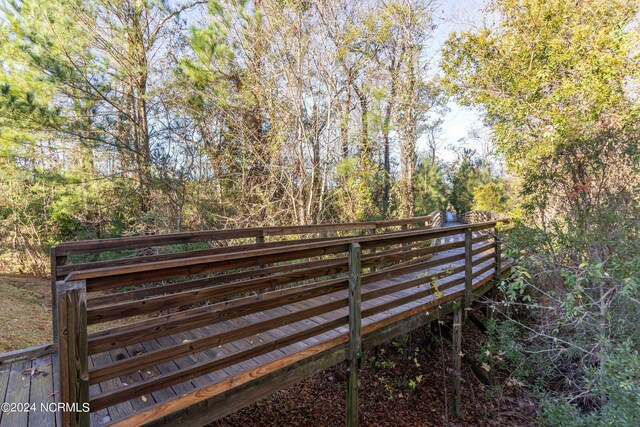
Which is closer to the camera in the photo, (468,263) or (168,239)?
(168,239)

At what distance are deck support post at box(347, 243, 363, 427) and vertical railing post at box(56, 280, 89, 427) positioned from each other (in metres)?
1.86

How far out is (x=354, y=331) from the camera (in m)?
2.86

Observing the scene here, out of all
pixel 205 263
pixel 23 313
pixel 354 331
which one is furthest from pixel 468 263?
pixel 23 313

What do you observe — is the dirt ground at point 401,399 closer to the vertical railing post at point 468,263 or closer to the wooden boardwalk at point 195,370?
the vertical railing post at point 468,263

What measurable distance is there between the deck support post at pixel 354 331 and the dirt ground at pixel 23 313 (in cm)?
482

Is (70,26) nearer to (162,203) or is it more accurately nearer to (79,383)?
(162,203)

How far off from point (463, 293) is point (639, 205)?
2437mm

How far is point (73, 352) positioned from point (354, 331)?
203cm

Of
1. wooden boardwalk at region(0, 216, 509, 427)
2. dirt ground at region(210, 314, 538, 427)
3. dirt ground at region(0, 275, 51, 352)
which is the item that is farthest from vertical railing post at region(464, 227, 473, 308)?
dirt ground at region(0, 275, 51, 352)

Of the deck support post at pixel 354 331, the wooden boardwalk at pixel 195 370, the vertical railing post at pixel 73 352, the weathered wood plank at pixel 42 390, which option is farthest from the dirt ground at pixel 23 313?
the deck support post at pixel 354 331

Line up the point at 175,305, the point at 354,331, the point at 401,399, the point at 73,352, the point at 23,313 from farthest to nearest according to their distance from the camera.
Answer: the point at 23,313
the point at 401,399
the point at 354,331
the point at 175,305
the point at 73,352

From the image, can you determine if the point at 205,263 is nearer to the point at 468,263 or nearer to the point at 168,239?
the point at 168,239

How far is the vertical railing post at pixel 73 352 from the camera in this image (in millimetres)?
1525

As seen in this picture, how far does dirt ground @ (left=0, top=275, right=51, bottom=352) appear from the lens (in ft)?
16.0
